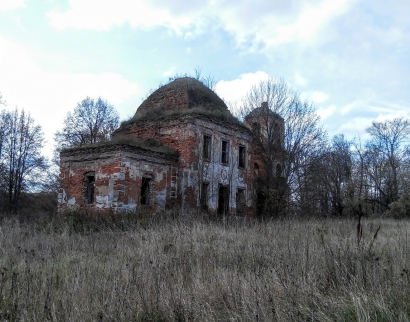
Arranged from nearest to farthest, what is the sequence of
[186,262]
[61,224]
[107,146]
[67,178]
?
[186,262] → [61,224] → [107,146] → [67,178]

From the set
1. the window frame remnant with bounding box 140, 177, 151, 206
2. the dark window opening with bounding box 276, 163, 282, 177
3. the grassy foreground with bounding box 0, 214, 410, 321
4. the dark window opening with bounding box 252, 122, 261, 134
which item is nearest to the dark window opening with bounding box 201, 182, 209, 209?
the window frame remnant with bounding box 140, 177, 151, 206

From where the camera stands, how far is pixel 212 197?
2241 cm

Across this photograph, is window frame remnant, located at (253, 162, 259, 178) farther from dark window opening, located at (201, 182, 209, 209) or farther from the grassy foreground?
the grassy foreground

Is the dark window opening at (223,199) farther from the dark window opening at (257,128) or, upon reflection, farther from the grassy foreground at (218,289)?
the grassy foreground at (218,289)

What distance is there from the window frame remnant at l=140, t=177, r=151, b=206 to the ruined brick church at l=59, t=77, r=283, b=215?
0.17ft

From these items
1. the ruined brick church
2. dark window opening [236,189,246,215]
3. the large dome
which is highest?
the large dome

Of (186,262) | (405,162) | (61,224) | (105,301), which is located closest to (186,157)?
(61,224)

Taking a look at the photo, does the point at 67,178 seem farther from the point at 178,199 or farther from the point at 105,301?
the point at 105,301

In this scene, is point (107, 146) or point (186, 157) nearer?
point (107, 146)

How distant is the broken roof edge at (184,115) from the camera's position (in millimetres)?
21969

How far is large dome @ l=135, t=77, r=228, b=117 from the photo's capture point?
2400cm

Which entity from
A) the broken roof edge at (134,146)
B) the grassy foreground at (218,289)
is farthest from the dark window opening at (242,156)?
the grassy foreground at (218,289)

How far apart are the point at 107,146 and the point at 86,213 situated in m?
3.58

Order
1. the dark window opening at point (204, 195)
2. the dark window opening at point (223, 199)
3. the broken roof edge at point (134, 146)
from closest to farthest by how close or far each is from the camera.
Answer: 1. the broken roof edge at point (134, 146)
2. the dark window opening at point (204, 195)
3. the dark window opening at point (223, 199)
